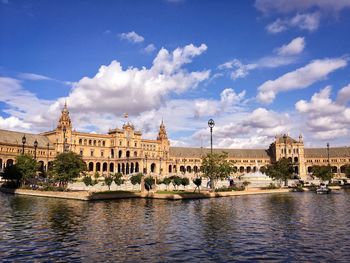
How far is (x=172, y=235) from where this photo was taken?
26703mm

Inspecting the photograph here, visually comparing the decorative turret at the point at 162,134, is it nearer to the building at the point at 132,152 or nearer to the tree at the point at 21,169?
the building at the point at 132,152

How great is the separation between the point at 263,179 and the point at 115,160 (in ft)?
225

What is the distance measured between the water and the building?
77471 millimetres

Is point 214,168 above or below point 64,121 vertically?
below

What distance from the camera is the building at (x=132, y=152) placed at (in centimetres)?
13300

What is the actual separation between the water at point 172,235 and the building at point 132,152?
77471 mm

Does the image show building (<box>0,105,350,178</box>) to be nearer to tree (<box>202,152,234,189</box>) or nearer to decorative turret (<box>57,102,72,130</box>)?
decorative turret (<box>57,102,72,130</box>)

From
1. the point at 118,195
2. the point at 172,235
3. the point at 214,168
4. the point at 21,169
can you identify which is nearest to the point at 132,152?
the point at 21,169

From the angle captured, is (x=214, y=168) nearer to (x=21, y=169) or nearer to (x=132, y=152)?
(x=21, y=169)

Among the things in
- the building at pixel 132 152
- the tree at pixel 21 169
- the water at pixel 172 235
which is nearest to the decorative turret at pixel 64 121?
the building at pixel 132 152

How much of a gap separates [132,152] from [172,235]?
12882 centimetres

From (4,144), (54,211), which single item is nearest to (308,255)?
(54,211)

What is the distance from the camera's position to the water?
2088 centimetres

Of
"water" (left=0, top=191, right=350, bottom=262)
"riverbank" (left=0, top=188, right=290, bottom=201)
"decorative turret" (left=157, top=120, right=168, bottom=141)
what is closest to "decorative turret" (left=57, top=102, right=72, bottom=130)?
"decorative turret" (left=157, top=120, right=168, bottom=141)
